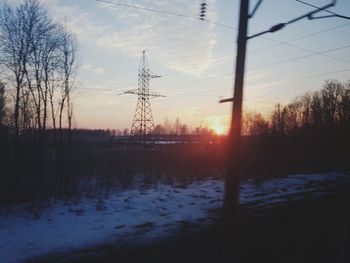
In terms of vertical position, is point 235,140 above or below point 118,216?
above

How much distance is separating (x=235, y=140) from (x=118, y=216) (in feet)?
18.6

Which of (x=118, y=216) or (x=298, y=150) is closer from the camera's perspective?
(x=118, y=216)

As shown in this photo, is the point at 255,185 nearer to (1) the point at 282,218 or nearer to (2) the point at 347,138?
(1) the point at 282,218

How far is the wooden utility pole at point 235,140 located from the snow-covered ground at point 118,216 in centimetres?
214

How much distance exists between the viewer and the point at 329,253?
9328mm

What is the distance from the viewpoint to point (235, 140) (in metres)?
10.3

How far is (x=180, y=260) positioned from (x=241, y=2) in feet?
24.8

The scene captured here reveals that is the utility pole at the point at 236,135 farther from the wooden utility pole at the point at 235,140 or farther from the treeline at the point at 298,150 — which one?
the treeline at the point at 298,150

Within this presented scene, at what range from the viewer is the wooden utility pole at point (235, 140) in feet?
33.9

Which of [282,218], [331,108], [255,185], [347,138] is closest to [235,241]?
[282,218]

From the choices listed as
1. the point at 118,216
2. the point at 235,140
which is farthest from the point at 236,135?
the point at 118,216

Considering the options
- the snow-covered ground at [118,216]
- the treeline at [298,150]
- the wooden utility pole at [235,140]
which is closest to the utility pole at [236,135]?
the wooden utility pole at [235,140]

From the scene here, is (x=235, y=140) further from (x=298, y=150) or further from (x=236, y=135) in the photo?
(x=298, y=150)

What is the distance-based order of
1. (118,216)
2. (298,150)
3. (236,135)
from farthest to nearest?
1. (298,150)
2. (118,216)
3. (236,135)
